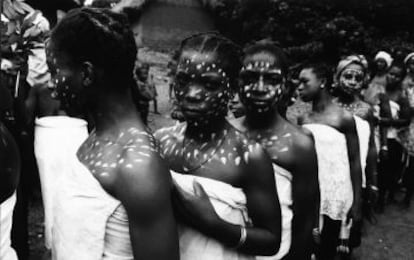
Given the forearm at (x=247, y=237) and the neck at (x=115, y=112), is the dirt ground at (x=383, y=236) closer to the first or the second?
the forearm at (x=247, y=237)

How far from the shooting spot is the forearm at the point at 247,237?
5.48 feet

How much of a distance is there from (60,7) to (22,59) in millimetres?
4097

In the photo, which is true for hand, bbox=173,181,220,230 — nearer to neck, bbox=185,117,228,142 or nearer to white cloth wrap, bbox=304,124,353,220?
neck, bbox=185,117,228,142

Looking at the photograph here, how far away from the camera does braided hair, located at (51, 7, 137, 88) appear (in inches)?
55.6

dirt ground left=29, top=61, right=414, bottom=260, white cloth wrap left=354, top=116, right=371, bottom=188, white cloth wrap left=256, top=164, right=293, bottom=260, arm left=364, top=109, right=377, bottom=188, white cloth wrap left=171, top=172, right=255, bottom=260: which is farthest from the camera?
dirt ground left=29, top=61, right=414, bottom=260

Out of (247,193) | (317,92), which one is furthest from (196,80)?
(317,92)

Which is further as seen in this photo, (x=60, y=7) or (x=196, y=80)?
(x=60, y=7)

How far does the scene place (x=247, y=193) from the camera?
6.12 feet

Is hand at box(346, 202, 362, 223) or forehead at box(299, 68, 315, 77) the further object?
hand at box(346, 202, 362, 223)

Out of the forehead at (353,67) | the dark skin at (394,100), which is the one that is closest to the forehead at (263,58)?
the forehead at (353,67)

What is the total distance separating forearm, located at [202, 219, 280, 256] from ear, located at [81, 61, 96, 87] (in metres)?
0.63

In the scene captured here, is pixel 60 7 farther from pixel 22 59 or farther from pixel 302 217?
pixel 302 217

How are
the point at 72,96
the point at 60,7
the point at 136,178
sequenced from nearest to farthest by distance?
1. the point at 136,178
2. the point at 72,96
3. the point at 60,7

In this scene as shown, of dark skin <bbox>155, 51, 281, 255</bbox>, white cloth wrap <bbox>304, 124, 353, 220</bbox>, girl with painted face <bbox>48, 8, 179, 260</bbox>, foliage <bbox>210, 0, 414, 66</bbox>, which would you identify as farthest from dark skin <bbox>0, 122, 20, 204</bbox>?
foliage <bbox>210, 0, 414, 66</bbox>
